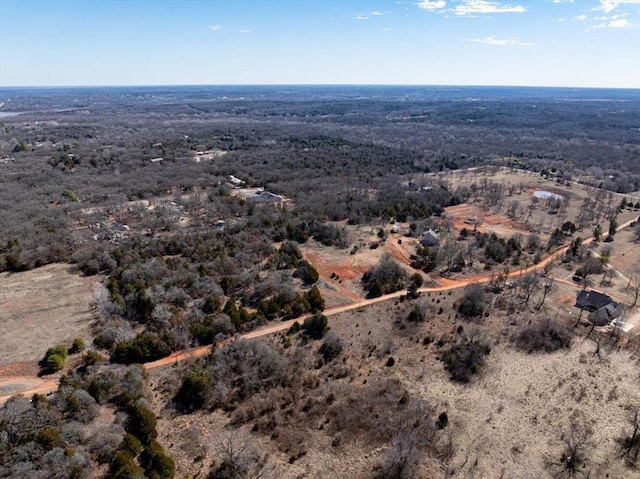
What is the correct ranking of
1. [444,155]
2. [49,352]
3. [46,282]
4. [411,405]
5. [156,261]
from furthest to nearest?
[444,155]
[156,261]
[46,282]
[49,352]
[411,405]

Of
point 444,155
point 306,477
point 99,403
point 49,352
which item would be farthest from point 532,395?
point 444,155

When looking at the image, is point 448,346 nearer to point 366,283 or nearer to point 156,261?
point 366,283

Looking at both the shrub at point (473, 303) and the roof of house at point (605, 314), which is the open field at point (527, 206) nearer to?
the roof of house at point (605, 314)

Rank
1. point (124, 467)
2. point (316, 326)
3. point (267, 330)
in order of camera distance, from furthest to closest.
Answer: point (267, 330)
point (316, 326)
point (124, 467)

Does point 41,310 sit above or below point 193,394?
above

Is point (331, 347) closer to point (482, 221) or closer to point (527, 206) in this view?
point (482, 221)

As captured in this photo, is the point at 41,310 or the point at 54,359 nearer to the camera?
the point at 54,359

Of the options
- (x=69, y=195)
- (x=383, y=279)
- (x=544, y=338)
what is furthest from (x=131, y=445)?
(x=69, y=195)
